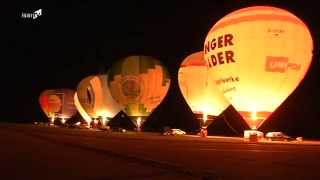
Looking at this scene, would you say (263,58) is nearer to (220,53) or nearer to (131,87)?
(220,53)

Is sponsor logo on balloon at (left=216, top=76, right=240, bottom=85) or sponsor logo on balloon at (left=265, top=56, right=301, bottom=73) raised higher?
sponsor logo on balloon at (left=265, top=56, right=301, bottom=73)

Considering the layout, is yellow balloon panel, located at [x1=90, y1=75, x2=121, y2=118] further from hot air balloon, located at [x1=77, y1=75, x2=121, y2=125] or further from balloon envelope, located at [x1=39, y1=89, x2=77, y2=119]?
balloon envelope, located at [x1=39, y1=89, x2=77, y2=119]

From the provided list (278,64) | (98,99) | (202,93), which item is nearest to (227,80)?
(278,64)

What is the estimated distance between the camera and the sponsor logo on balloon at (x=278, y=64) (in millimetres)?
28547

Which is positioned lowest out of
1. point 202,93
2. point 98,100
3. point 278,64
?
point 202,93

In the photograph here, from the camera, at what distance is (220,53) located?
99.9 ft

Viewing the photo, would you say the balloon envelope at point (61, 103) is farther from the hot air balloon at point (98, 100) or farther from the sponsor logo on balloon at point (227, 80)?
the sponsor logo on balloon at point (227, 80)

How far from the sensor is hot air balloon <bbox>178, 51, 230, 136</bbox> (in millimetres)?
37750

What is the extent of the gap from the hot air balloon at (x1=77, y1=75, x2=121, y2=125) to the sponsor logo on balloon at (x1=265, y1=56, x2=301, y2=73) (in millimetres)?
25989

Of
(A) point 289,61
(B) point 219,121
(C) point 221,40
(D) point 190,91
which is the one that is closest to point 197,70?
(D) point 190,91

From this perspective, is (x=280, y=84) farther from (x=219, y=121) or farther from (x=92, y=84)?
(x=219, y=121)

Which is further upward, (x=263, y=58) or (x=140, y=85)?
(x=263, y=58)

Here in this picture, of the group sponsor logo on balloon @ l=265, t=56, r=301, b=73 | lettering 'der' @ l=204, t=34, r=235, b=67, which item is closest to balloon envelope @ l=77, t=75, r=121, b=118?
lettering 'der' @ l=204, t=34, r=235, b=67

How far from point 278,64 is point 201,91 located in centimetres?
1011
